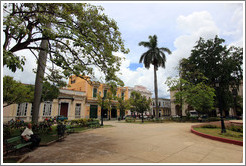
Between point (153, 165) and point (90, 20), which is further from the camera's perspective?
point (90, 20)

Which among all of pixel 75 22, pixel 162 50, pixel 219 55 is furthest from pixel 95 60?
pixel 219 55

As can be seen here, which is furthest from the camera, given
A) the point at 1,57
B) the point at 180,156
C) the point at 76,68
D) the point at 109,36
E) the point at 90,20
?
the point at 109,36

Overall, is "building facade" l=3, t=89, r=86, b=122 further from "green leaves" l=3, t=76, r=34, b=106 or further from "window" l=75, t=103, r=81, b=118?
"green leaves" l=3, t=76, r=34, b=106

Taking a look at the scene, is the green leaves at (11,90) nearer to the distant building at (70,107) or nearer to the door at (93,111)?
the distant building at (70,107)

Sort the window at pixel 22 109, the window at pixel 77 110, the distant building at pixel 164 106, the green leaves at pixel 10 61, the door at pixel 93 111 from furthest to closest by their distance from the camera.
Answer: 1. the distant building at pixel 164 106
2. the door at pixel 93 111
3. the window at pixel 77 110
4. the window at pixel 22 109
5. the green leaves at pixel 10 61

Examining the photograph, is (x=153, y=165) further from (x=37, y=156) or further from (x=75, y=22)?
(x=75, y=22)

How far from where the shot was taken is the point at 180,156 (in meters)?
4.62

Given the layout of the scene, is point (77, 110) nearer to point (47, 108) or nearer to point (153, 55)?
point (47, 108)

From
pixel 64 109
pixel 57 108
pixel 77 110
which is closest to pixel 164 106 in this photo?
pixel 77 110

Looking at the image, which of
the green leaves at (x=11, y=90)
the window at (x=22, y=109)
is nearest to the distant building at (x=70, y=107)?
the window at (x=22, y=109)

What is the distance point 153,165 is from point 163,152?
1410 millimetres

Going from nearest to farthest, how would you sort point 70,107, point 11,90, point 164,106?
1. point 11,90
2. point 70,107
3. point 164,106

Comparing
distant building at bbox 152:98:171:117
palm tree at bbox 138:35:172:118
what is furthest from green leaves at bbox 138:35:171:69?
distant building at bbox 152:98:171:117

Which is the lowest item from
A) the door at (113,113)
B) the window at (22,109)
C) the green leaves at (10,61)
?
the door at (113,113)
